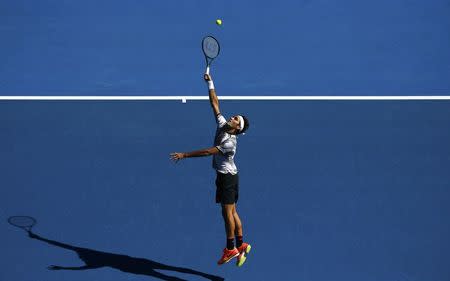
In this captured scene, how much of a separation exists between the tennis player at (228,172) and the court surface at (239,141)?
28 cm

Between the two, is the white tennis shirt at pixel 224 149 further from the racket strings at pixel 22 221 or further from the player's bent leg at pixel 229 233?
the racket strings at pixel 22 221

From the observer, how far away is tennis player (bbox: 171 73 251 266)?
8.40 m

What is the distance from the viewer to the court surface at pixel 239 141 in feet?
29.7

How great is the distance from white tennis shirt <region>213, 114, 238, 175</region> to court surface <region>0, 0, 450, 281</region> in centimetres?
125

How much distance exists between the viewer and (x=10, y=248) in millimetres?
9008

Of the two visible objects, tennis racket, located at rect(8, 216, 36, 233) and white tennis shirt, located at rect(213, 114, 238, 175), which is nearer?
white tennis shirt, located at rect(213, 114, 238, 175)

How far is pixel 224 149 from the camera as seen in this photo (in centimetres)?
840

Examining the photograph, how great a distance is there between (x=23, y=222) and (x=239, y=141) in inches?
150
